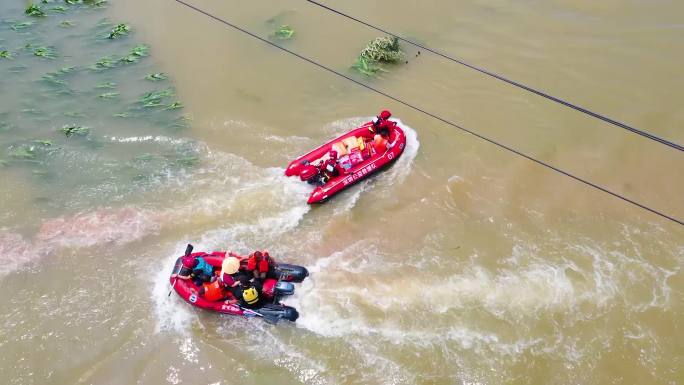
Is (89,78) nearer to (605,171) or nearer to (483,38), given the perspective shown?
(483,38)

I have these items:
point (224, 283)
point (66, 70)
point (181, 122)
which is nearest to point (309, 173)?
point (224, 283)

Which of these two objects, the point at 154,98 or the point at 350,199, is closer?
the point at 350,199

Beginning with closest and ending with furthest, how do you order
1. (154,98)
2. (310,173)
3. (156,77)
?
1. (310,173)
2. (154,98)
3. (156,77)

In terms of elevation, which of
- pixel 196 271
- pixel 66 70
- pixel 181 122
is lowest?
pixel 196 271

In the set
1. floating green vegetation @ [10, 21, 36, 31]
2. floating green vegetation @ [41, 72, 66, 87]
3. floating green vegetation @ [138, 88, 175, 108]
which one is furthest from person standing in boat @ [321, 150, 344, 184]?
floating green vegetation @ [10, 21, 36, 31]

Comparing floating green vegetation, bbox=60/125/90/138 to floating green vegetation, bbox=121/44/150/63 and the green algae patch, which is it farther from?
the green algae patch

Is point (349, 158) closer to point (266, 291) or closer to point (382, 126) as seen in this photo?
→ point (382, 126)
